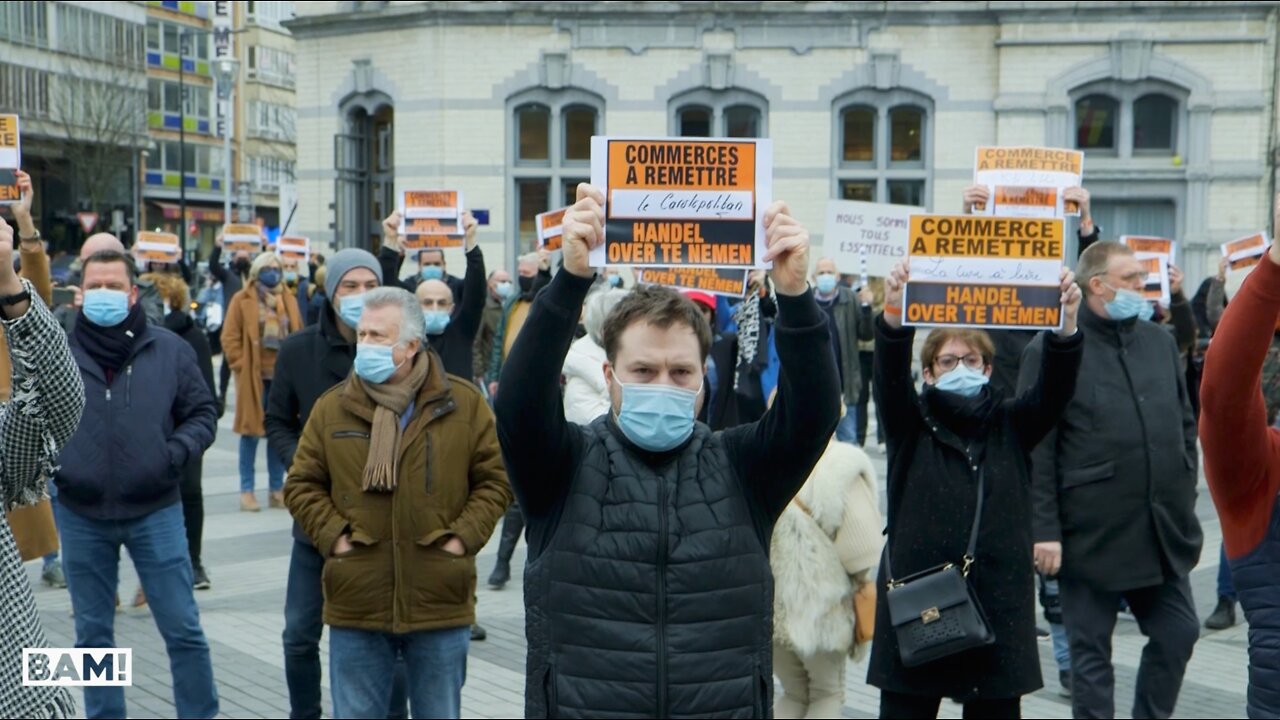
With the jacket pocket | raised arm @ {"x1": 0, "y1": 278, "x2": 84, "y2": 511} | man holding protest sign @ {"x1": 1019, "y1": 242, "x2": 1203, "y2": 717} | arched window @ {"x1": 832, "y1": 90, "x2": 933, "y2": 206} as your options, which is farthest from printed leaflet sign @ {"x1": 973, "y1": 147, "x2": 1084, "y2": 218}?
arched window @ {"x1": 832, "y1": 90, "x2": 933, "y2": 206}

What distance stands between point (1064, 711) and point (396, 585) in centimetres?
333

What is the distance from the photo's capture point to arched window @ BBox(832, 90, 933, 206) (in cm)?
2847

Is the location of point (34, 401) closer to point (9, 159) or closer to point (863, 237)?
point (9, 159)

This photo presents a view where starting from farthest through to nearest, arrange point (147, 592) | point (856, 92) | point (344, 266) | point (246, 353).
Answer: point (856, 92) < point (246, 353) < point (344, 266) < point (147, 592)

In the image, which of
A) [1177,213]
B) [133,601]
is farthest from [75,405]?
[1177,213]

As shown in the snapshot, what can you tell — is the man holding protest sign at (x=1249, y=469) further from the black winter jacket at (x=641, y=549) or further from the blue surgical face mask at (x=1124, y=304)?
the blue surgical face mask at (x=1124, y=304)

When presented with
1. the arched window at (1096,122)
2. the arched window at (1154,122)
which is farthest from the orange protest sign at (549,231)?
the arched window at (1154,122)

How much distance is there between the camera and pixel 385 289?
5953mm

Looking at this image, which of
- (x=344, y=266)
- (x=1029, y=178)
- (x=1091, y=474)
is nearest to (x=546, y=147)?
(x=1029, y=178)

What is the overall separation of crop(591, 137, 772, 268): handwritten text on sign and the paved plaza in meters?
3.79

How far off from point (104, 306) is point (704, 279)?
3706mm

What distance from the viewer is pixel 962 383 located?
5.48 m

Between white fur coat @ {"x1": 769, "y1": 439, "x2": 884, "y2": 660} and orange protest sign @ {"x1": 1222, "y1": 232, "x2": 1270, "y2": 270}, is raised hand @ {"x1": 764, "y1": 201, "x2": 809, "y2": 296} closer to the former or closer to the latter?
white fur coat @ {"x1": 769, "y1": 439, "x2": 884, "y2": 660}

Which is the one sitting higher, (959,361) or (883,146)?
(883,146)
